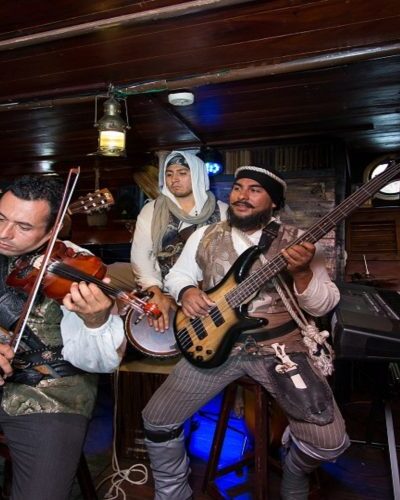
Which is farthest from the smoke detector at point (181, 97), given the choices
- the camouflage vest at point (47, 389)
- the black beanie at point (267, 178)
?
the camouflage vest at point (47, 389)

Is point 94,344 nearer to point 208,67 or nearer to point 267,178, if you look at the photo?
point 267,178

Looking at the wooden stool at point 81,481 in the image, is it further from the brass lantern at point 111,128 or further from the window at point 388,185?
the window at point 388,185

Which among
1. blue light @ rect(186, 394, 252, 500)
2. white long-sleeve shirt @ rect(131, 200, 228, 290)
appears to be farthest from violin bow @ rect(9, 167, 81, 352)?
blue light @ rect(186, 394, 252, 500)

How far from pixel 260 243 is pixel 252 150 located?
2547 mm

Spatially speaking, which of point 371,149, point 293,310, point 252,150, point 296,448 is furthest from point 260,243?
point 371,149

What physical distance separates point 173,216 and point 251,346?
5.23ft

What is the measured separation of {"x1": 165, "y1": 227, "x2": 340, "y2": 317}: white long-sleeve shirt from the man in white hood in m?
0.68

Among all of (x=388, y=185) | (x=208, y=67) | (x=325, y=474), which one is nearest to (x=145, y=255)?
(x=208, y=67)

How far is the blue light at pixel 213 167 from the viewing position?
4.68m

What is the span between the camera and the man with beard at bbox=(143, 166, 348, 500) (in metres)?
2.10

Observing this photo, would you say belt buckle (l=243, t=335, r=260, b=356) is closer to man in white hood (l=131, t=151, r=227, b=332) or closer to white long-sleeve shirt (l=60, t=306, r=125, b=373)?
white long-sleeve shirt (l=60, t=306, r=125, b=373)

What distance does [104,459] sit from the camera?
3090 millimetres

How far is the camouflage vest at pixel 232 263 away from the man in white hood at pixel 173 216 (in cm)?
74

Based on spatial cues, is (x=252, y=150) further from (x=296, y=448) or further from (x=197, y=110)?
(x=296, y=448)
